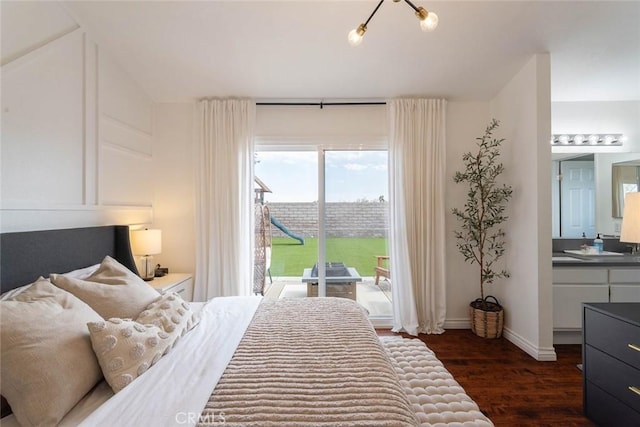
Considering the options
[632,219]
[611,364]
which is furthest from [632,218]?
[611,364]

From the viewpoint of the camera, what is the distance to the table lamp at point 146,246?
2.53 metres

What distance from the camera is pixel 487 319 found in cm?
270

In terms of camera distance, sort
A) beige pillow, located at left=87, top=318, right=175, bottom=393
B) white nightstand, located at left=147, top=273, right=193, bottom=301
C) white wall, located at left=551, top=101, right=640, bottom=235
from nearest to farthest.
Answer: beige pillow, located at left=87, top=318, right=175, bottom=393, white nightstand, located at left=147, top=273, right=193, bottom=301, white wall, located at left=551, top=101, right=640, bottom=235

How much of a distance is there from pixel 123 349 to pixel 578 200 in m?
4.30

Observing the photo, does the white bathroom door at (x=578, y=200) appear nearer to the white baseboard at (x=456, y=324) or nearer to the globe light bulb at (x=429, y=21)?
the white baseboard at (x=456, y=324)

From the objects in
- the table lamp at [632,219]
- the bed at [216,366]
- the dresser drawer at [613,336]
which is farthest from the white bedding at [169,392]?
the table lamp at [632,219]

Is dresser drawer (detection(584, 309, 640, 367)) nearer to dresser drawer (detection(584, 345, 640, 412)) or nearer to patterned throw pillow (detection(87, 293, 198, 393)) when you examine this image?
dresser drawer (detection(584, 345, 640, 412))

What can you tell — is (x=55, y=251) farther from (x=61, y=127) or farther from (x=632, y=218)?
(x=632, y=218)

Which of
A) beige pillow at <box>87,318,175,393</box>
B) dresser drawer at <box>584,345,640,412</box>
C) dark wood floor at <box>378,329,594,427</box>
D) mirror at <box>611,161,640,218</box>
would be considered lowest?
dark wood floor at <box>378,329,594,427</box>

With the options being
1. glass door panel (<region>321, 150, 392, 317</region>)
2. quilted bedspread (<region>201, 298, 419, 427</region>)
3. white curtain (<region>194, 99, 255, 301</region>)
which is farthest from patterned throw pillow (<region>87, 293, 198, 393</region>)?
glass door panel (<region>321, 150, 392, 317</region>)

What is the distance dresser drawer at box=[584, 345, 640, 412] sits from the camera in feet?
4.55

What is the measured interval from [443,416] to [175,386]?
1250 millimetres

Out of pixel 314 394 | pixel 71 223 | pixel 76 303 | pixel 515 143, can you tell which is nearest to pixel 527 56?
pixel 515 143

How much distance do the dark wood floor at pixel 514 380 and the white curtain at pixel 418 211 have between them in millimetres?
391
